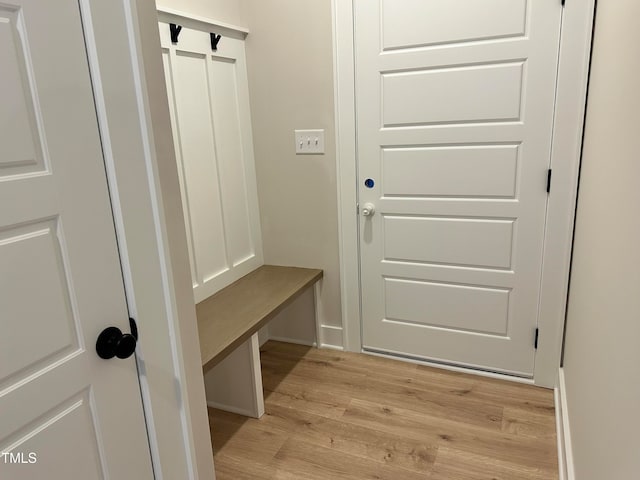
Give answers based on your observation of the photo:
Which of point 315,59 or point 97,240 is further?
point 315,59

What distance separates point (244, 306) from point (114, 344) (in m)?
1.30

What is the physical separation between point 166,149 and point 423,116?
4.92 feet

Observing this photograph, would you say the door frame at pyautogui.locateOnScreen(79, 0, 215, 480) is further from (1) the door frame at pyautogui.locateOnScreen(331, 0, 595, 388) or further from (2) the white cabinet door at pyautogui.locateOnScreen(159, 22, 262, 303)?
(1) the door frame at pyautogui.locateOnScreen(331, 0, 595, 388)

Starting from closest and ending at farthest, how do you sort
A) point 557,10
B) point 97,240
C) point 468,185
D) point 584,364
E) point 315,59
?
point 97,240 < point 584,364 < point 557,10 < point 468,185 < point 315,59

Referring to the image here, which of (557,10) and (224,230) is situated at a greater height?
(557,10)

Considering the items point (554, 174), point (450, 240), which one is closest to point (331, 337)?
point (450, 240)

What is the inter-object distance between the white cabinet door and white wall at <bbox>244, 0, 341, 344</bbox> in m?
0.09

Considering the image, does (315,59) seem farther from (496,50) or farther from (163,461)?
(163,461)

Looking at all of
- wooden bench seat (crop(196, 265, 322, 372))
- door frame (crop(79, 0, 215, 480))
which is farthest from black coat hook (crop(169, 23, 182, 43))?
wooden bench seat (crop(196, 265, 322, 372))

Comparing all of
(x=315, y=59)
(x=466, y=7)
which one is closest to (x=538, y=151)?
(x=466, y=7)

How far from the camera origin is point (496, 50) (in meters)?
2.14

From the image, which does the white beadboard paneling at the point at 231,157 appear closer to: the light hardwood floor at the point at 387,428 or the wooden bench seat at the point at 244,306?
the wooden bench seat at the point at 244,306

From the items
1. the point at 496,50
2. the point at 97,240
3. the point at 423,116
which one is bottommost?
the point at 97,240

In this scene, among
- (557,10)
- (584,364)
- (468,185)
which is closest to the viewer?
(584,364)
